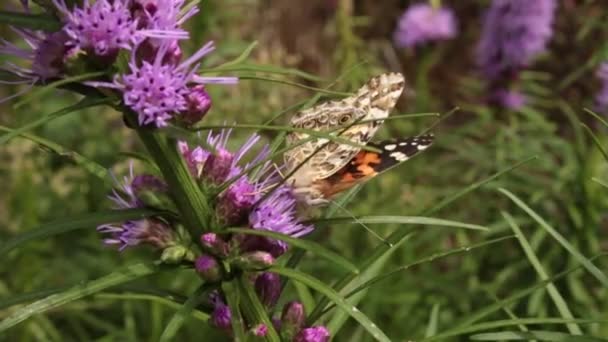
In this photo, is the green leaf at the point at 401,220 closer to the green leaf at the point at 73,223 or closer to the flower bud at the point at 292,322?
the flower bud at the point at 292,322

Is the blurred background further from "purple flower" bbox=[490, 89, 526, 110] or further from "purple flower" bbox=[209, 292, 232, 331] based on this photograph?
"purple flower" bbox=[209, 292, 232, 331]

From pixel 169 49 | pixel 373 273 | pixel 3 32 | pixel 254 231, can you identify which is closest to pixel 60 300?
pixel 254 231

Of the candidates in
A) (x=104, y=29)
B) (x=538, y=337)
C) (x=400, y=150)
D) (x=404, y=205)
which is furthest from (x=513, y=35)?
(x=104, y=29)

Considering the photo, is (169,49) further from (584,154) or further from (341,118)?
(584,154)

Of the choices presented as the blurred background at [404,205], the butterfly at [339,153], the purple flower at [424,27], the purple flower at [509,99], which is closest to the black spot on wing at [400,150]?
the butterfly at [339,153]

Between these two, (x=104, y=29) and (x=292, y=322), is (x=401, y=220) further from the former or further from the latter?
(x=104, y=29)

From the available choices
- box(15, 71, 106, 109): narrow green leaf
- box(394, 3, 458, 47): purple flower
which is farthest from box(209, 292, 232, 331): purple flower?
box(394, 3, 458, 47): purple flower
